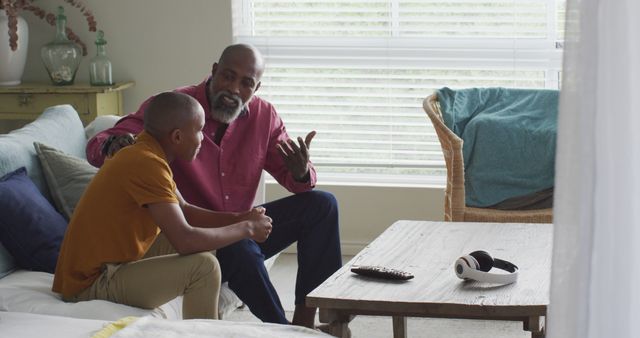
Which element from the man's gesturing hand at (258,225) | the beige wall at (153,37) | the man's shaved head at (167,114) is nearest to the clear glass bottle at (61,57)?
the beige wall at (153,37)

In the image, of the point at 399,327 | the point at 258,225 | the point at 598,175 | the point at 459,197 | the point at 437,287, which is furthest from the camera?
the point at 459,197

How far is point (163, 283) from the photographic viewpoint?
9.19ft

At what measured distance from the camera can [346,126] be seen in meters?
5.26

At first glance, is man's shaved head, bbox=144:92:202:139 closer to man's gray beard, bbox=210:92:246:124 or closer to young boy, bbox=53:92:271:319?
young boy, bbox=53:92:271:319

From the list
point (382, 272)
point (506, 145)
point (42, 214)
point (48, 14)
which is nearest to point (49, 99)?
point (48, 14)

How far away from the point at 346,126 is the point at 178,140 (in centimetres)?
239

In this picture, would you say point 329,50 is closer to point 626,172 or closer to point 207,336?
point 207,336

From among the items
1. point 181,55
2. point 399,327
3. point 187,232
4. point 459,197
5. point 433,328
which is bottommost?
point 433,328

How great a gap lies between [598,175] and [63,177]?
2535mm

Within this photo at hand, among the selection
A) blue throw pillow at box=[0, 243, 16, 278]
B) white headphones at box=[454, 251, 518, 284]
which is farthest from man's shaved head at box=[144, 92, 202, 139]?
white headphones at box=[454, 251, 518, 284]

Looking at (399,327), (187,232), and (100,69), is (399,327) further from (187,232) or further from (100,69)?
(100,69)

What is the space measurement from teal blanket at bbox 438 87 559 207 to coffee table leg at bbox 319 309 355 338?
5.53ft

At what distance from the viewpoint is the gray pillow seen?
133 inches

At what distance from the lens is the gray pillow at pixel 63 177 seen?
3.38 meters
